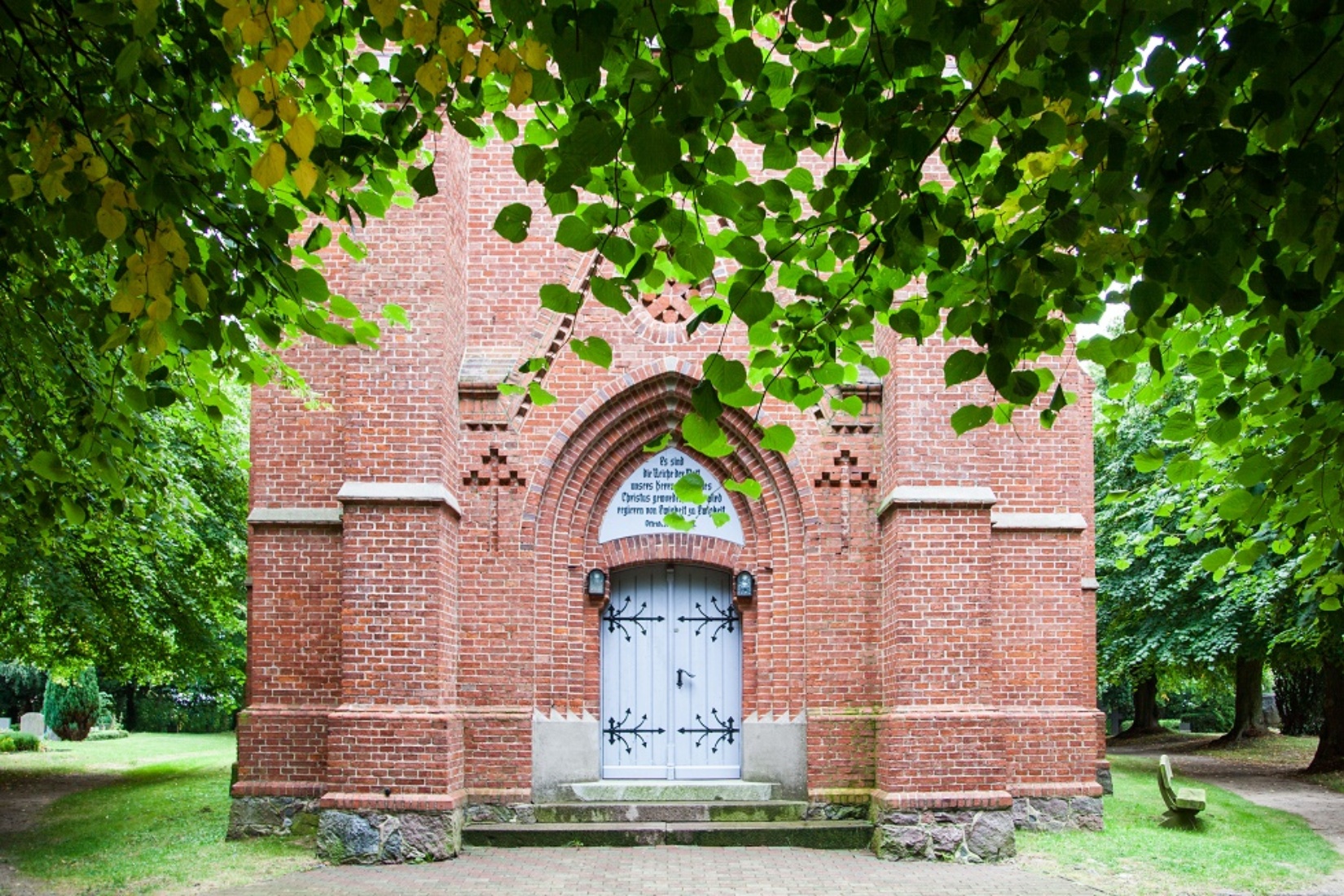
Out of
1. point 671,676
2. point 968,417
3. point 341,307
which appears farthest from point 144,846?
point 968,417

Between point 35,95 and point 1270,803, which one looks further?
point 1270,803

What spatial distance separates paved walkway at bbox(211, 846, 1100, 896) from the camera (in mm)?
9828

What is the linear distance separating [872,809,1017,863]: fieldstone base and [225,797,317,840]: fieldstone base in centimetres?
534

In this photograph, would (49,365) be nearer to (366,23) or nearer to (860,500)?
(366,23)

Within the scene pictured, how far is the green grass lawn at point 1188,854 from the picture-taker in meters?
10.5

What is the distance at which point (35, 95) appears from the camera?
17.4 feet

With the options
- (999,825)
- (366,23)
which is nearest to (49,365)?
(366,23)

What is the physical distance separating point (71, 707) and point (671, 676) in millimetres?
25027

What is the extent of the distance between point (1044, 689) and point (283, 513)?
7.59 meters

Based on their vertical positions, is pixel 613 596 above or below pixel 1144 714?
above

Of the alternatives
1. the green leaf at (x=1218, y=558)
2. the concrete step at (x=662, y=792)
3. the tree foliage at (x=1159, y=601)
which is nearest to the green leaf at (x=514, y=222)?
the green leaf at (x=1218, y=558)

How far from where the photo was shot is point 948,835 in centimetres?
1135

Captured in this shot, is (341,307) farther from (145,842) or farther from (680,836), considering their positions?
(145,842)

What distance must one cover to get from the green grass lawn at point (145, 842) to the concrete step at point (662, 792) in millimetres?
2536
